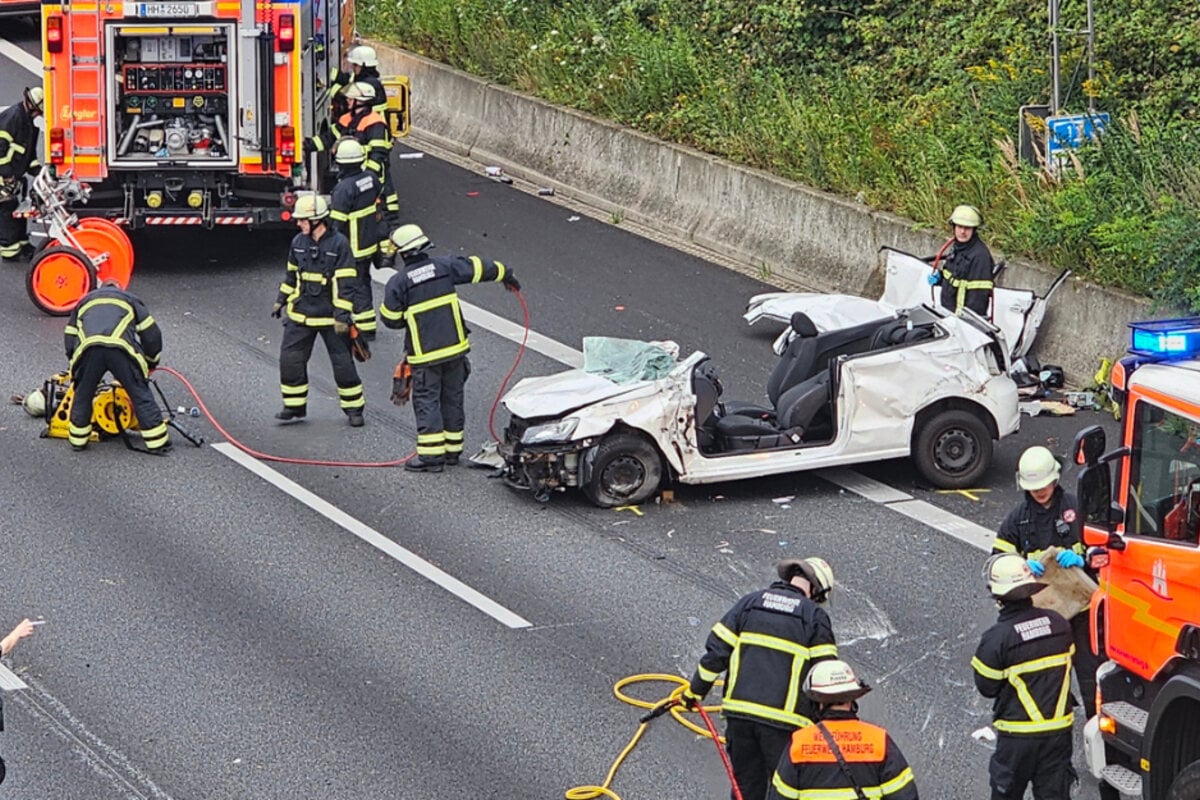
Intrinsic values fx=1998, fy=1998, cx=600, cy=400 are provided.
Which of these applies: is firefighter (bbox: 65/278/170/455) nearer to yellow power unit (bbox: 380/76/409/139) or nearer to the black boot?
the black boot

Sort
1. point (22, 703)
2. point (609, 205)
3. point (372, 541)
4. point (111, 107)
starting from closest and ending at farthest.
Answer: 1. point (22, 703)
2. point (372, 541)
3. point (111, 107)
4. point (609, 205)

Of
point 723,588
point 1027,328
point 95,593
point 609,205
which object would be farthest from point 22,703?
point 609,205

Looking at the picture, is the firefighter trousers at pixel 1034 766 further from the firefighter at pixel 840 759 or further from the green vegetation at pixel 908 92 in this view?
the green vegetation at pixel 908 92

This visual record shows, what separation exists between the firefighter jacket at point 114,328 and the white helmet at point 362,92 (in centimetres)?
529

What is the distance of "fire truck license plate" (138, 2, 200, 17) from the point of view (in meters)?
17.2

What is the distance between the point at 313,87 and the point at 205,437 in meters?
5.37

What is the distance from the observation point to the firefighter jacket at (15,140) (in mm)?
18016

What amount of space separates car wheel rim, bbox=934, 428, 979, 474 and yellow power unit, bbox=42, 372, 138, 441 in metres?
5.50

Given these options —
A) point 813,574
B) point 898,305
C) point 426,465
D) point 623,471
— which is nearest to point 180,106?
point 426,465

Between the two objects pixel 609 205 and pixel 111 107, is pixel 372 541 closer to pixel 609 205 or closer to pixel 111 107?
pixel 111 107

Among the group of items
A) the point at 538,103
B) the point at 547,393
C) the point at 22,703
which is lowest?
the point at 22,703

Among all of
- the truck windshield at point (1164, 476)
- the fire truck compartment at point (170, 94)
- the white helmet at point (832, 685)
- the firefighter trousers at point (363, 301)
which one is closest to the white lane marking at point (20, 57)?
the fire truck compartment at point (170, 94)

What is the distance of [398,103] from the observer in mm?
20078

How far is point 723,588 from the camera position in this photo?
Result: 452 inches
